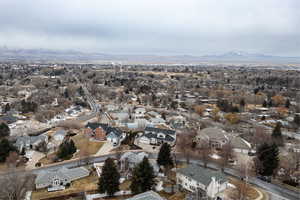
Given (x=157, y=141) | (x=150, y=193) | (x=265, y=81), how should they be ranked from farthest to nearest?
1. (x=265, y=81)
2. (x=157, y=141)
3. (x=150, y=193)

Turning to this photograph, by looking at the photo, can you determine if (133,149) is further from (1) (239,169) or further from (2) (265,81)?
(2) (265,81)

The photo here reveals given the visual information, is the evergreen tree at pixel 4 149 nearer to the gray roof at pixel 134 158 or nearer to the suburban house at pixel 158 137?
the gray roof at pixel 134 158

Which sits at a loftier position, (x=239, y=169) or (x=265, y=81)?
(x=265, y=81)

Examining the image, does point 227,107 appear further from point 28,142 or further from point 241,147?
point 28,142

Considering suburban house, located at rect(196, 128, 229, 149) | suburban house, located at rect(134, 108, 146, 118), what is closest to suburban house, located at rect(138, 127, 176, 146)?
suburban house, located at rect(196, 128, 229, 149)

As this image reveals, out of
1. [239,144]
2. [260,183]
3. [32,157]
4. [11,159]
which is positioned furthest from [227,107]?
[11,159]

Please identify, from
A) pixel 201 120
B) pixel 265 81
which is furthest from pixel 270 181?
pixel 265 81
